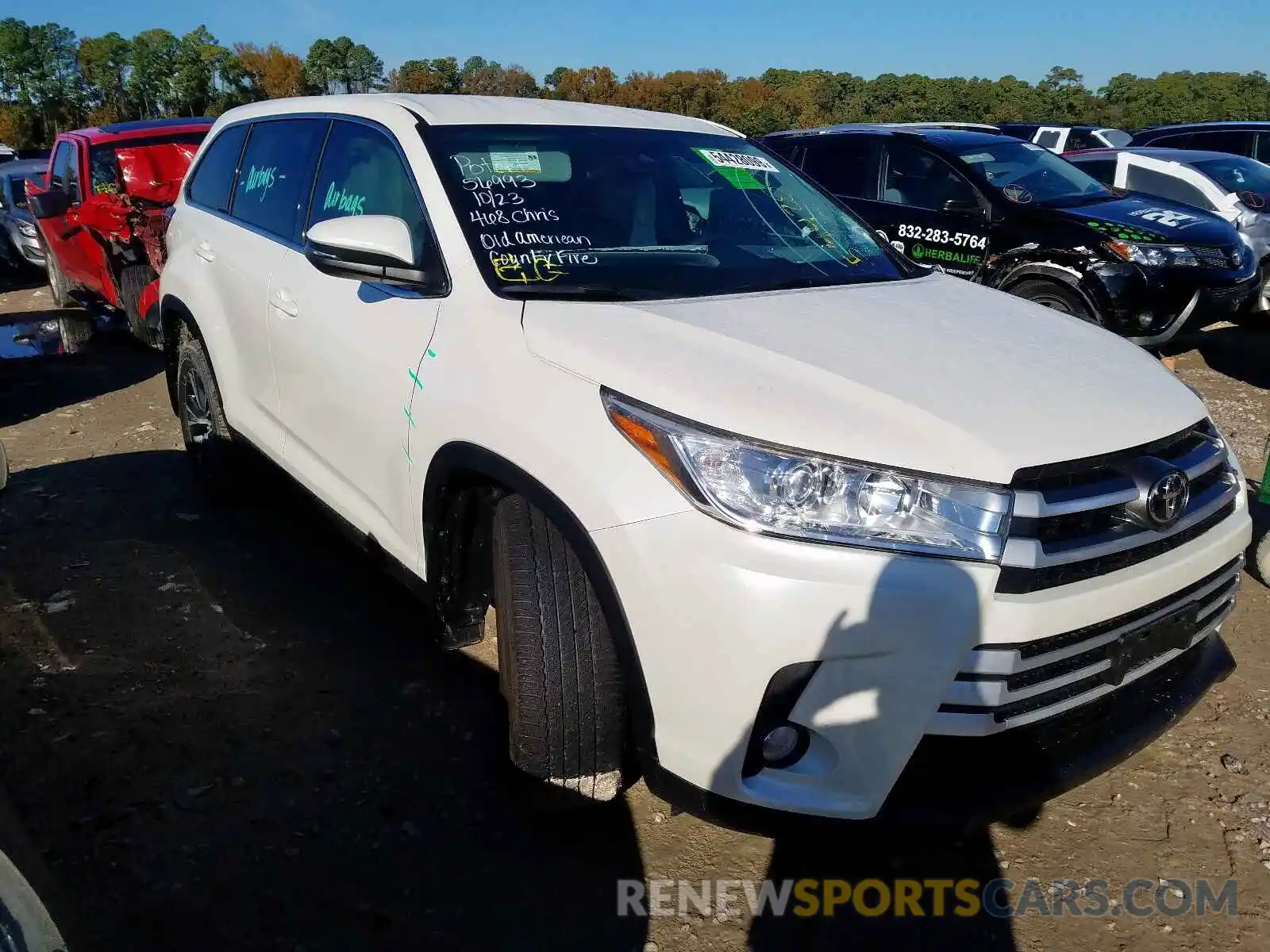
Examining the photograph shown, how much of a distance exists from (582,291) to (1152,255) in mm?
5393

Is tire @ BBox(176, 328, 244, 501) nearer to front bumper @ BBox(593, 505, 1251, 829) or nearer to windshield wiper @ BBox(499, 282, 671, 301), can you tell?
windshield wiper @ BBox(499, 282, 671, 301)

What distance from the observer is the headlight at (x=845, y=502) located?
1.88 meters

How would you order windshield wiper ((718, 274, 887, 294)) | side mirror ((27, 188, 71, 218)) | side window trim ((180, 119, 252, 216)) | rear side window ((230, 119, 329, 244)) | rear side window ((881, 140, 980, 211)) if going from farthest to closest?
1. side mirror ((27, 188, 71, 218))
2. rear side window ((881, 140, 980, 211))
3. side window trim ((180, 119, 252, 216))
4. rear side window ((230, 119, 329, 244))
5. windshield wiper ((718, 274, 887, 294))

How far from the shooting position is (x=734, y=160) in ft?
11.3

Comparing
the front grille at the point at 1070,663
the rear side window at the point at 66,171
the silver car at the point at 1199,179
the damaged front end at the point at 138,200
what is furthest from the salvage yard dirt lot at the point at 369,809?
the silver car at the point at 1199,179

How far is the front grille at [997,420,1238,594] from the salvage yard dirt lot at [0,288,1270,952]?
0.60 meters

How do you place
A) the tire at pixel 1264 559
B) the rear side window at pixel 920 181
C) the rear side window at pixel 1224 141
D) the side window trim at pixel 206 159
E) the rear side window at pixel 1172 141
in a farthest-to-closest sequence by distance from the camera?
1. the rear side window at pixel 1172 141
2. the rear side window at pixel 1224 141
3. the rear side window at pixel 920 181
4. the side window trim at pixel 206 159
5. the tire at pixel 1264 559

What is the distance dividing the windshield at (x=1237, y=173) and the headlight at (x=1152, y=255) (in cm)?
327

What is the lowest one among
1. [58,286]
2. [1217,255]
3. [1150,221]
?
[58,286]

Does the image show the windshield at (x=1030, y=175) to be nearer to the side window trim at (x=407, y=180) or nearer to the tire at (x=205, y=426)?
the side window trim at (x=407, y=180)

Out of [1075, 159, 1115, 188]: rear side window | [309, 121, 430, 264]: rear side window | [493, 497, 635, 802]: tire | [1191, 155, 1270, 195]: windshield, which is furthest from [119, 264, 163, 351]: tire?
[1191, 155, 1270, 195]: windshield

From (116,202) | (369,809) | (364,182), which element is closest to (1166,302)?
(364,182)

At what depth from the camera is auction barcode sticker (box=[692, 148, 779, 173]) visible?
3379 millimetres

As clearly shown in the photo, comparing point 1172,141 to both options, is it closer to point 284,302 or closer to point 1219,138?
point 1219,138
